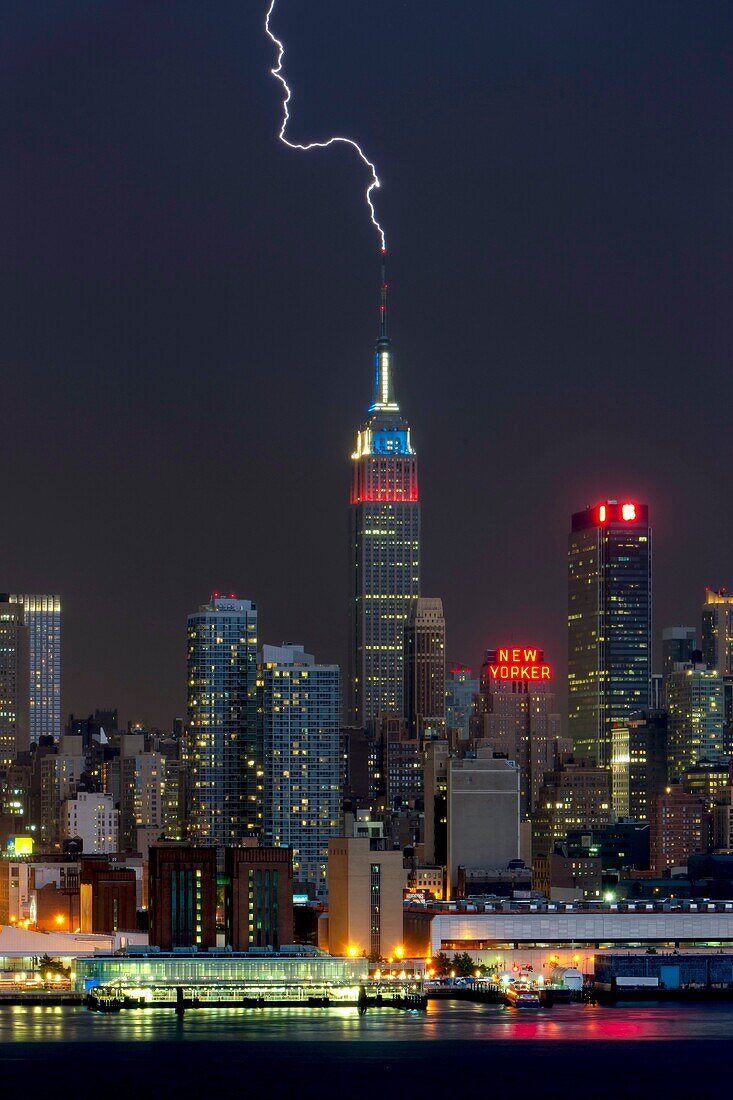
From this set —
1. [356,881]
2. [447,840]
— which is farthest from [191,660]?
[356,881]

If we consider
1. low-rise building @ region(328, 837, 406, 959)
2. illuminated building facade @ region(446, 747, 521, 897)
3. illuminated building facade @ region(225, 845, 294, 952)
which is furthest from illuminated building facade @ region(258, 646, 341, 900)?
illuminated building facade @ region(225, 845, 294, 952)

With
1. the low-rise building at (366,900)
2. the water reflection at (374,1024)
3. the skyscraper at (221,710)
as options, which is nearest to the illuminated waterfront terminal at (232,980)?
the water reflection at (374,1024)

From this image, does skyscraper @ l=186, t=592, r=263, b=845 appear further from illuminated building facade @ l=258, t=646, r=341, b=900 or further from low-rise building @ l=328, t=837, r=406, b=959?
low-rise building @ l=328, t=837, r=406, b=959

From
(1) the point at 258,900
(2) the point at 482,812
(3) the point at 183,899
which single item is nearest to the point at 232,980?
(1) the point at 258,900

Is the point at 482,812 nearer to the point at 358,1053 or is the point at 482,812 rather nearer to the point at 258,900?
the point at 258,900

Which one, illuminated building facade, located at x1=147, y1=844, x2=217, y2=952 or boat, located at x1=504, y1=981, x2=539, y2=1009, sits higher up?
illuminated building facade, located at x1=147, y1=844, x2=217, y2=952

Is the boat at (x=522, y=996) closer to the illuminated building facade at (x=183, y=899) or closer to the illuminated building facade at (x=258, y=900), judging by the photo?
the illuminated building facade at (x=258, y=900)

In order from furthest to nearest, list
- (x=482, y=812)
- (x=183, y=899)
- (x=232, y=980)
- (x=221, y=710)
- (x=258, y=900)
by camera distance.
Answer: (x=221, y=710)
(x=482, y=812)
(x=183, y=899)
(x=258, y=900)
(x=232, y=980)
